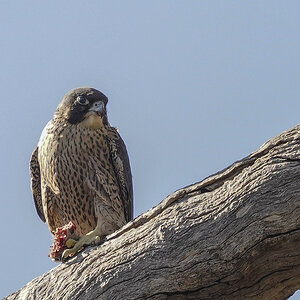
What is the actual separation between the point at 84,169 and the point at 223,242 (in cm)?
284

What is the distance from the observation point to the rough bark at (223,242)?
4.12 m

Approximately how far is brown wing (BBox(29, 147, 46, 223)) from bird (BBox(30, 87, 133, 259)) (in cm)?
3

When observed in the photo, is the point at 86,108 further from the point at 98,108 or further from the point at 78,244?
the point at 78,244

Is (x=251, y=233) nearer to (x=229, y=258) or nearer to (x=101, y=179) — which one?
(x=229, y=258)

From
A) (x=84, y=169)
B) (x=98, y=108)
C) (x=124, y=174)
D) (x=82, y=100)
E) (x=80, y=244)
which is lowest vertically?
(x=80, y=244)

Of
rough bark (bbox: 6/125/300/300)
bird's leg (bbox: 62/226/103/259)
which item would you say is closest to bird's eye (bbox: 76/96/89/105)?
bird's leg (bbox: 62/226/103/259)

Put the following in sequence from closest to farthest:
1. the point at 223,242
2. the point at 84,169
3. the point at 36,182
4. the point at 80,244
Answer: the point at 223,242 → the point at 80,244 → the point at 84,169 → the point at 36,182

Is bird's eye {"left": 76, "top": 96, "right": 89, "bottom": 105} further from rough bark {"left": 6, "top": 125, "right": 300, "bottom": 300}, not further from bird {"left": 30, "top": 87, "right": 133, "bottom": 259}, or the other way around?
rough bark {"left": 6, "top": 125, "right": 300, "bottom": 300}

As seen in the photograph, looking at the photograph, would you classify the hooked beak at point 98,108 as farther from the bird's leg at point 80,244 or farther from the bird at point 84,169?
the bird's leg at point 80,244

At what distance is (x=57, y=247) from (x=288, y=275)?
6.15 ft

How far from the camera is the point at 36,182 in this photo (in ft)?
24.0

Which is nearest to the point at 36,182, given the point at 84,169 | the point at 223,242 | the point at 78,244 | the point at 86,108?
the point at 84,169

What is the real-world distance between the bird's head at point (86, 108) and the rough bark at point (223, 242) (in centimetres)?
260

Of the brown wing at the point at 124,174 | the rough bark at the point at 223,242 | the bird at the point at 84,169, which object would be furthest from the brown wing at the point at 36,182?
the rough bark at the point at 223,242
